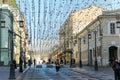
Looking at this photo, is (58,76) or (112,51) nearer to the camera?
(58,76)

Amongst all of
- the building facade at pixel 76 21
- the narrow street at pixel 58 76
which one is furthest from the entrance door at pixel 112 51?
the narrow street at pixel 58 76

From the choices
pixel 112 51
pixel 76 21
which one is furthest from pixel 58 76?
pixel 112 51

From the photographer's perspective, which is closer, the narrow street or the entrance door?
the narrow street

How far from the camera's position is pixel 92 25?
8750 cm

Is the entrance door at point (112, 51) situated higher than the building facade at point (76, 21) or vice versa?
the building facade at point (76, 21)

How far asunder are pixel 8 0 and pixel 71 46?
152ft

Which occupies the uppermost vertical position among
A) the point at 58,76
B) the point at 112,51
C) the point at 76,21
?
the point at 76,21

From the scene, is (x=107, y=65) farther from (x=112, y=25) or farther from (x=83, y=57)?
(x=83, y=57)

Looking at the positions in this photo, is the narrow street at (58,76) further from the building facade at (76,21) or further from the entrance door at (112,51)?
the entrance door at (112,51)

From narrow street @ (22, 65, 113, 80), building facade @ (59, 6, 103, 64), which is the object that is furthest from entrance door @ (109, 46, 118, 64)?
narrow street @ (22, 65, 113, 80)

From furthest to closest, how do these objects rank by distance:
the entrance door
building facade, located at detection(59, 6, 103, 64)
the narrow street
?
the entrance door, building facade, located at detection(59, 6, 103, 64), the narrow street

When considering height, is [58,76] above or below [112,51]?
below

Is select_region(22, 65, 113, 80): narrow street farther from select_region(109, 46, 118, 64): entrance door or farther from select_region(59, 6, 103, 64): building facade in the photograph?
select_region(109, 46, 118, 64): entrance door

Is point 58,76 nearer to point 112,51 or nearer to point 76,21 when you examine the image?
point 76,21
